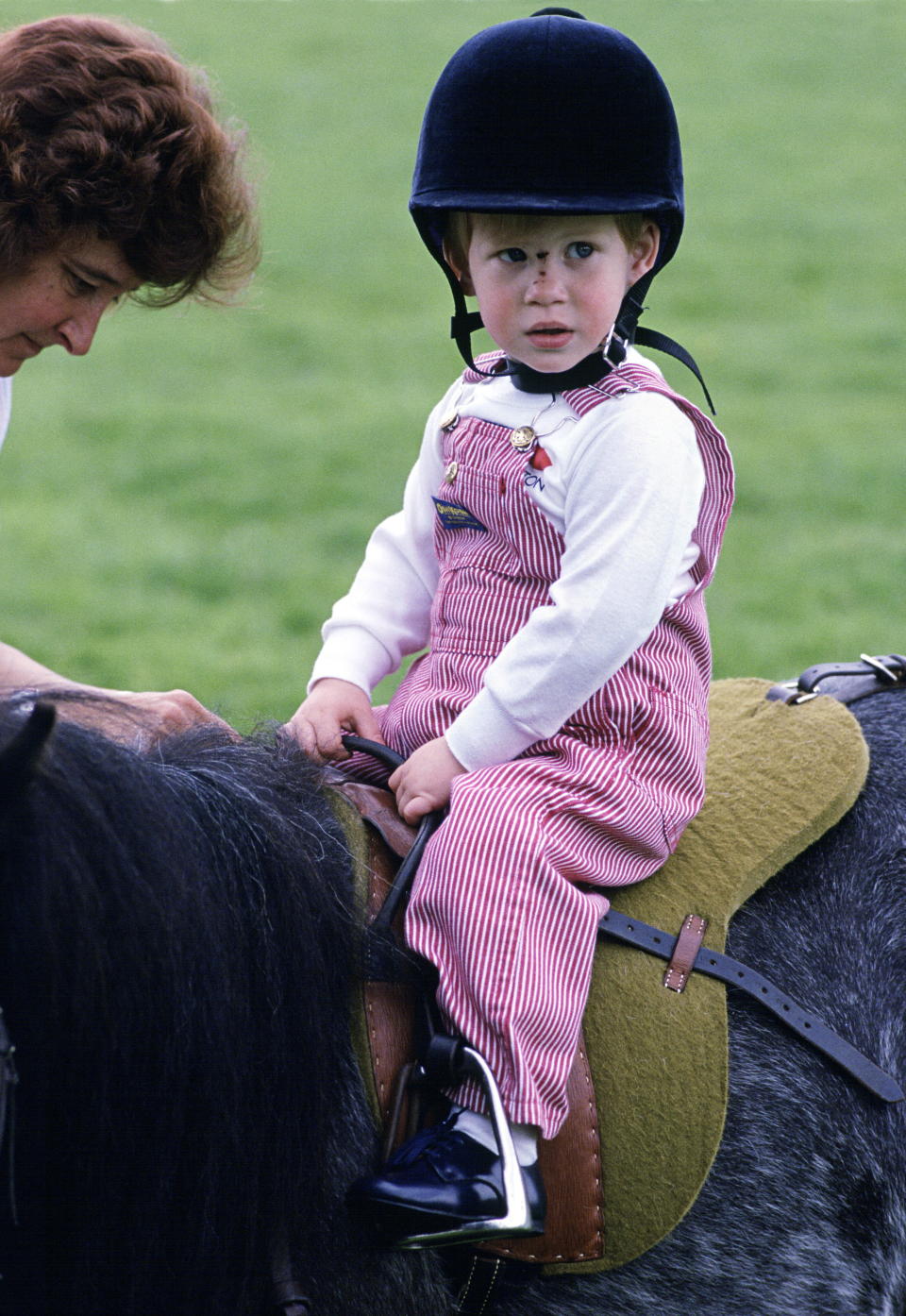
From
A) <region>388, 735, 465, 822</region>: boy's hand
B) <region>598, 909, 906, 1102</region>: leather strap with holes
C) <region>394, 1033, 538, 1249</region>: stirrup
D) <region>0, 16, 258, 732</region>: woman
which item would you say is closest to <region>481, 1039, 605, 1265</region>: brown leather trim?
<region>394, 1033, 538, 1249</region>: stirrup

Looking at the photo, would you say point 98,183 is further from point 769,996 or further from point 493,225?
point 769,996

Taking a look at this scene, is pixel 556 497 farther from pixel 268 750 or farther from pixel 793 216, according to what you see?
pixel 793 216

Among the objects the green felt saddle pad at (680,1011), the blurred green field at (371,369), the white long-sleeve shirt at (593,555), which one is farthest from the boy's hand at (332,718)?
the green felt saddle pad at (680,1011)

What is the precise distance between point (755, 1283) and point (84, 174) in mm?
1928

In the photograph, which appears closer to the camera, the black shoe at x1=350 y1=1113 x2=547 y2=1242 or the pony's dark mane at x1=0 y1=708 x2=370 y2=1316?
the pony's dark mane at x1=0 y1=708 x2=370 y2=1316

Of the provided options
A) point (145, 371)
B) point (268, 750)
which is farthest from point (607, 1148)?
point (145, 371)

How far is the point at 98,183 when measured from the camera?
99.1 inches

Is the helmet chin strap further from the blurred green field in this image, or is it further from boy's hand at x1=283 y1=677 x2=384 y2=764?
boy's hand at x1=283 y1=677 x2=384 y2=764

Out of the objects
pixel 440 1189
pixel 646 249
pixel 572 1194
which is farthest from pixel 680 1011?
pixel 646 249

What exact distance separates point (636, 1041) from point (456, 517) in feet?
2.73

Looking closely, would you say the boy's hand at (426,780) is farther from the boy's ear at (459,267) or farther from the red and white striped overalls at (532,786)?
the boy's ear at (459,267)

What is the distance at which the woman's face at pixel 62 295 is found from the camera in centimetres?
261

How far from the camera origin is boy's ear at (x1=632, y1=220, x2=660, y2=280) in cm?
240

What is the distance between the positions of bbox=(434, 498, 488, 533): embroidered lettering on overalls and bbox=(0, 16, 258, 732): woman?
1.60ft
